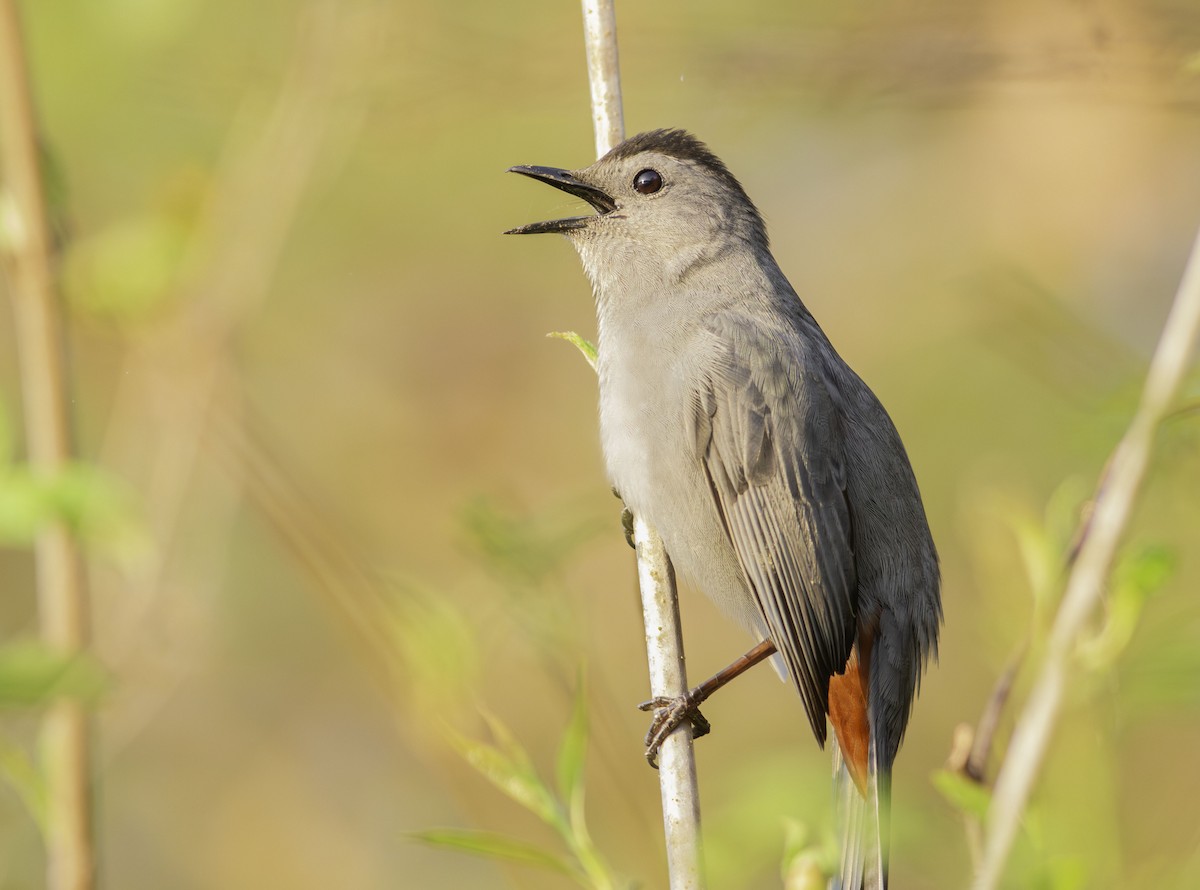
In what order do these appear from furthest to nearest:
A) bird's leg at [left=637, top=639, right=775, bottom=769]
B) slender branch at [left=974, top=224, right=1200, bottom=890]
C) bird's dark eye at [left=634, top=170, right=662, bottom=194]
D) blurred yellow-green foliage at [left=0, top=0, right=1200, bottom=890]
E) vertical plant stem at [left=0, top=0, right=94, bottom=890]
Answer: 1. bird's dark eye at [left=634, top=170, right=662, bottom=194]
2. bird's leg at [left=637, top=639, right=775, bottom=769]
3. blurred yellow-green foliage at [left=0, top=0, right=1200, bottom=890]
4. vertical plant stem at [left=0, top=0, right=94, bottom=890]
5. slender branch at [left=974, top=224, right=1200, bottom=890]

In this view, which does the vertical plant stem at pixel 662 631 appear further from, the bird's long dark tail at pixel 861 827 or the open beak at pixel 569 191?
the open beak at pixel 569 191

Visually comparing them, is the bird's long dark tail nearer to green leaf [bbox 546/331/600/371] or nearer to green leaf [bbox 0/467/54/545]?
green leaf [bbox 546/331/600/371]

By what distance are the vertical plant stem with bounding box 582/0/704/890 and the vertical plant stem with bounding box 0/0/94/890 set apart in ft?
3.82

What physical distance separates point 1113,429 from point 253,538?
439 centimetres

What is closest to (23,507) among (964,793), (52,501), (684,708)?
(52,501)

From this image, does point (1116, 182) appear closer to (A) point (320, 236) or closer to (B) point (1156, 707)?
(A) point (320, 236)

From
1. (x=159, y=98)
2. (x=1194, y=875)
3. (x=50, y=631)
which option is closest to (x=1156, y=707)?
(x=1194, y=875)

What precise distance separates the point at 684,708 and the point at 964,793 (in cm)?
137

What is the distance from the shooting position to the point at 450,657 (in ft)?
7.43

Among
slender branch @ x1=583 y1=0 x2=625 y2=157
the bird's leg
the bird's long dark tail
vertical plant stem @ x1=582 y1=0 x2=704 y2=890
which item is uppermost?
slender branch @ x1=583 y1=0 x2=625 y2=157

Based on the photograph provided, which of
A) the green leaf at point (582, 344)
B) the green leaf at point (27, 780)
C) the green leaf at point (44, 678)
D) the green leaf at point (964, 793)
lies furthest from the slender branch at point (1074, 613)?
the green leaf at point (582, 344)

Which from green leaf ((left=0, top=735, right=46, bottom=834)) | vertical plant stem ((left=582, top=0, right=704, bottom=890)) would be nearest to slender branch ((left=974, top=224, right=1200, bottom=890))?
vertical plant stem ((left=582, top=0, right=704, bottom=890))

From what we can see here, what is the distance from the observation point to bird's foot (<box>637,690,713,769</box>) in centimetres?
298

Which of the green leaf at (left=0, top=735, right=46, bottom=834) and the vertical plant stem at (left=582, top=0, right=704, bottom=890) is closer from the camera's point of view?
the green leaf at (left=0, top=735, right=46, bottom=834)
